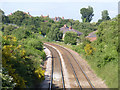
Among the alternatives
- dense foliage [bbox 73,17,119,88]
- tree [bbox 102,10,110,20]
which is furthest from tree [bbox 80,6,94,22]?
dense foliage [bbox 73,17,119,88]

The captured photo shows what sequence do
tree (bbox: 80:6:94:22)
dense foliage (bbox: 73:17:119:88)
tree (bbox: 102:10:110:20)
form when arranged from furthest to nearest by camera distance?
tree (bbox: 80:6:94:22) → tree (bbox: 102:10:110:20) → dense foliage (bbox: 73:17:119:88)

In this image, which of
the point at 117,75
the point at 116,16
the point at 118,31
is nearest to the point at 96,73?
the point at 117,75

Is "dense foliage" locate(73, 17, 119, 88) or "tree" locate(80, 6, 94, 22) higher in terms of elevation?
"tree" locate(80, 6, 94, 22)

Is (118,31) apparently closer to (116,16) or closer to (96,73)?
(116,16)

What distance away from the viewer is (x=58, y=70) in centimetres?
2112

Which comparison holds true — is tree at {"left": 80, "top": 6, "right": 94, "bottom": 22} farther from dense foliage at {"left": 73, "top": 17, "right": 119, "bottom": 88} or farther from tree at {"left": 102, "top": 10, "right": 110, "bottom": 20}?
dense foliage at {"left": 73, "top": 17, "right": 119, "bottom": 88}

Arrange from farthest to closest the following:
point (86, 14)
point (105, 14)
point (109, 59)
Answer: point (86, 14), point (105, 14), point (109, 59)

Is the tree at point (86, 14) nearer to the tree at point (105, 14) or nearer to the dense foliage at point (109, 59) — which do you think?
the tree at point (105, 14)

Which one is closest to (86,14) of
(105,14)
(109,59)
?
(105,14)

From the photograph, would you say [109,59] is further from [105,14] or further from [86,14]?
[86,14]

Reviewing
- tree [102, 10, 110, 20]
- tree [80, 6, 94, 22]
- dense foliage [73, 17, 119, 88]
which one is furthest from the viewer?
tree [80, 6, 94, 22]

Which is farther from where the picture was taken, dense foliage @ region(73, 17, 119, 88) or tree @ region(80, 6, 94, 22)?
tree @ region(80, 6, 94, 22)

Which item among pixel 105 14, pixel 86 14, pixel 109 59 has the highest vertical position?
pixel 86 14

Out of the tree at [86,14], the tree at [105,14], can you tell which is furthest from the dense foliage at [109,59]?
the tree at [86,14]
